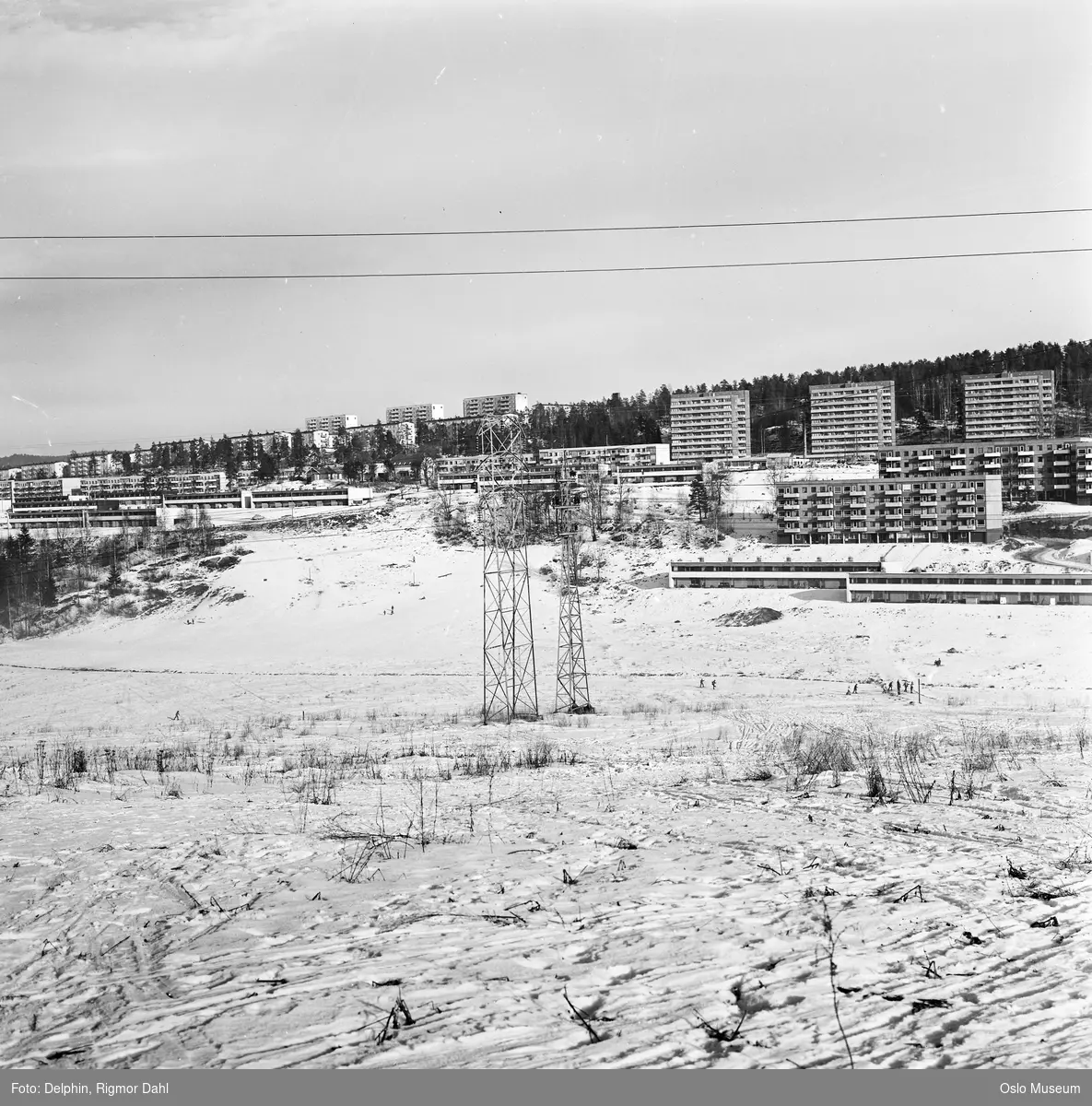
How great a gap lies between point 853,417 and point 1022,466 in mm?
34699

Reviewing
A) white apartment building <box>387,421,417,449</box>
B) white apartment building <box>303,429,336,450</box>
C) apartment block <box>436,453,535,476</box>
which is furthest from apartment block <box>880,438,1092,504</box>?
white apartment building <box>303,429,336,450</box>

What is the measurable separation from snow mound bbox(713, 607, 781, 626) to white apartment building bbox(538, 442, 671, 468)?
173 feet

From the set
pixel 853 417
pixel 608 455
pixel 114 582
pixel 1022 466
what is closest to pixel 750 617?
pixel 114 582

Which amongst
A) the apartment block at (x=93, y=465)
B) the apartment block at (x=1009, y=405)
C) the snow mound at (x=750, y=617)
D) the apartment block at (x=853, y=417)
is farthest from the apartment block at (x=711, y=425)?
the apartment block at (x=93, y=465)

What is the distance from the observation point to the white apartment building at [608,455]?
302 feet

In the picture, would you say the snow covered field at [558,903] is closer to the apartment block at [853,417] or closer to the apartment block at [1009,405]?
the apartment block at [1009,405]

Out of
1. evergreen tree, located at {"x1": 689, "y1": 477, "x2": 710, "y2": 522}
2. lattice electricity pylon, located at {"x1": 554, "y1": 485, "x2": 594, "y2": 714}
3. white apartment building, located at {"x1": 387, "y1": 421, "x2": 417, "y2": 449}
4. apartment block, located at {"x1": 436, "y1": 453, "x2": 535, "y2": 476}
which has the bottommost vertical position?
lattice electricity pylon, located at {"x1": 554, "y1": 485, "x2": 594, "y2": 714}

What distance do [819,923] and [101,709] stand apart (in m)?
23.6

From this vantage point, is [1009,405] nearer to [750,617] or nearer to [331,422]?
[750,617]

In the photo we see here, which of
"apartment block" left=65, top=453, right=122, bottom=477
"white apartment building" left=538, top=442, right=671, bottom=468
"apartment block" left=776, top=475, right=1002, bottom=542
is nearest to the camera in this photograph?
"apartment block" left=776, top=475, right=1002, bottom=542

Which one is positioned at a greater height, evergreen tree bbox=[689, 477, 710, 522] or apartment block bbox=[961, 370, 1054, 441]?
apartment block bbox=[961, 370, 1054, 441]

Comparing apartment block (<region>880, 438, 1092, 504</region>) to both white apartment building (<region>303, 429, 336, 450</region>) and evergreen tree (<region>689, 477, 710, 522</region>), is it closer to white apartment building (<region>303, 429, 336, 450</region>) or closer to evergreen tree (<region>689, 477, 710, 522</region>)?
evergreen tree (<region>689, 477, 710, 522</region>)

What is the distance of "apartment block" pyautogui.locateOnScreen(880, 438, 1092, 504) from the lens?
59.0 metres

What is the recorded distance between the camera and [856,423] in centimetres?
9544
